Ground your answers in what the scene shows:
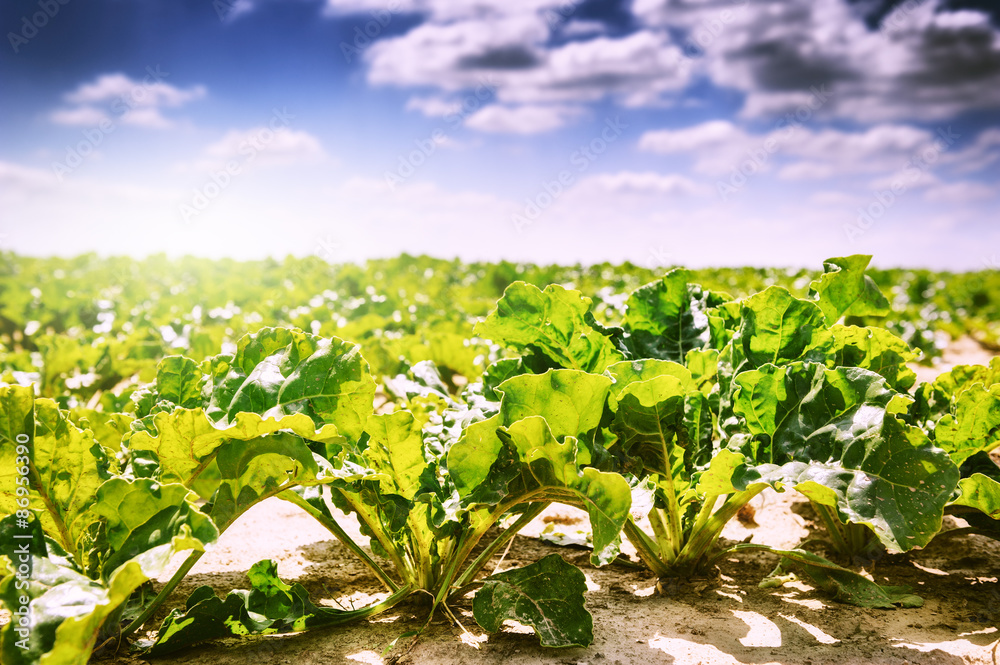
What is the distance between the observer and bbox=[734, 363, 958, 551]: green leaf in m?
1.63

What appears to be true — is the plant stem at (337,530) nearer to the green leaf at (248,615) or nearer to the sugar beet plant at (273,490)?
the sugar beet plant at (273,490)

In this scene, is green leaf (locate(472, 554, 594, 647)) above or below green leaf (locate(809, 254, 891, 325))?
below

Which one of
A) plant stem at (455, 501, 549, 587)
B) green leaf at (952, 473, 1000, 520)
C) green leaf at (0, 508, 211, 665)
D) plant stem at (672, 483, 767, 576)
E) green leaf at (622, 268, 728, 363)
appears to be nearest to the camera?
green leaf at (0, 508, 211, 665)

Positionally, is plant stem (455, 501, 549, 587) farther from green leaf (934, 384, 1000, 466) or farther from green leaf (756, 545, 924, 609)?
green leaf (934, 384, 1000, 466)

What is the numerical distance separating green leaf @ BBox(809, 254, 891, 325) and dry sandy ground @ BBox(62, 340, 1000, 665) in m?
0.90

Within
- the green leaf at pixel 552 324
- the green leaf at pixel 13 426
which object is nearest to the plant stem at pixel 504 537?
the green leaf at pixel 552 324

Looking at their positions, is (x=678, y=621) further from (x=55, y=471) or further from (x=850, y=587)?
(x=55, y=471)

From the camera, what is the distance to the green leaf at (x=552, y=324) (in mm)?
2291

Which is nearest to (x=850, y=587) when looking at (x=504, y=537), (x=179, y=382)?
(x=504, y=537)

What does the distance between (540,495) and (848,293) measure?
1.42 meters

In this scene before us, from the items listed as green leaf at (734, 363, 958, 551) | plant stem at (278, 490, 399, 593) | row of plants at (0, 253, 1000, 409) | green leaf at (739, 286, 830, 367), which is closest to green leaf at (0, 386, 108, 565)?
plant stem at (278, 490, 399, 593)

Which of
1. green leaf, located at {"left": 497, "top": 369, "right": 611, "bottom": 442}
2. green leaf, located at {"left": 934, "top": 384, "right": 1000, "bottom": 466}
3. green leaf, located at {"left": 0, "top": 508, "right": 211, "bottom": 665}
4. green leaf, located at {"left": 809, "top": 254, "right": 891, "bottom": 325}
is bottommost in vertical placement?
green leaf, located at {"left": 0, "top": 508, "right": 211, "bottom": 665}

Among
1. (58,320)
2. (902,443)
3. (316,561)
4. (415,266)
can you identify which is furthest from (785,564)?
(415,266)

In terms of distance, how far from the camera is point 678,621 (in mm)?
1992
